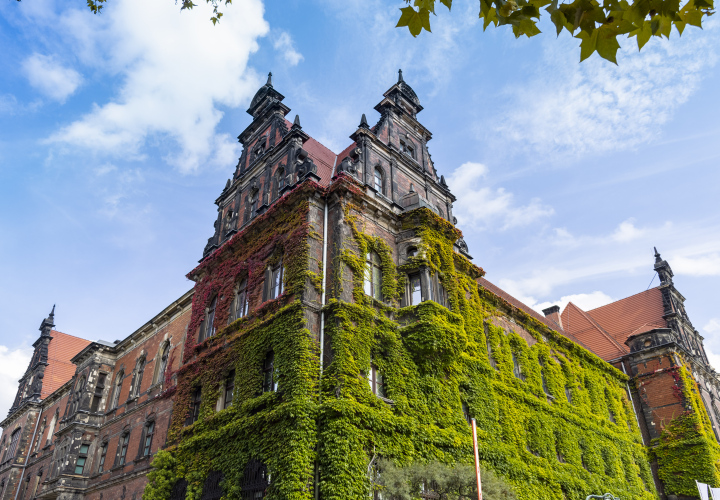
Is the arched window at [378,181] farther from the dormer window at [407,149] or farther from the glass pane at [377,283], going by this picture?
the glass pane at [377,283]

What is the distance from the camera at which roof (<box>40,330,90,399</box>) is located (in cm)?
4794

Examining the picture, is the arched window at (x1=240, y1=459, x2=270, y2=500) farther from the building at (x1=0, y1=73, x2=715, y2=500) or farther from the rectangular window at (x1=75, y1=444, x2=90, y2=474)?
the rectangular window at (x1=75, y1=444, x2=90, y2=474)

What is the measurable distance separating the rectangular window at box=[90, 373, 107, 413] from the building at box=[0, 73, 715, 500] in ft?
0.30

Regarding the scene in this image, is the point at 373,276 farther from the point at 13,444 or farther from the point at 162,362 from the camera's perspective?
the point at 13,444

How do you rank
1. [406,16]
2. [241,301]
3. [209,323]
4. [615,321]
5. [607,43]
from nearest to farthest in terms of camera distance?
[607,43]
[406,16]
[241,301]
[209,323]
[615,321]

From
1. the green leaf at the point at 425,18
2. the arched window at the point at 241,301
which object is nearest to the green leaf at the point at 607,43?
the green leaf at the point at 425,18

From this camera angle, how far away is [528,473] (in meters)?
23.0

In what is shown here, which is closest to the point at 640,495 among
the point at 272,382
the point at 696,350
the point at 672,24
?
the point at 696,350

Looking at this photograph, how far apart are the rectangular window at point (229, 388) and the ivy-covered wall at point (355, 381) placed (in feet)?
1.11

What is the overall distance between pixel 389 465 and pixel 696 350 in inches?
1438

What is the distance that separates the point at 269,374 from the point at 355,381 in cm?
364

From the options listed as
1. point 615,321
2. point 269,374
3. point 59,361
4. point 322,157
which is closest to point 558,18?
point 269,374

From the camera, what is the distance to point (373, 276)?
22078 mm

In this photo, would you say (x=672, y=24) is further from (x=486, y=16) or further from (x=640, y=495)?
(x=640, y=495)
